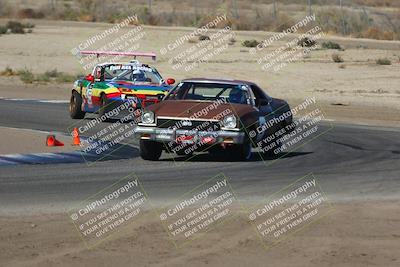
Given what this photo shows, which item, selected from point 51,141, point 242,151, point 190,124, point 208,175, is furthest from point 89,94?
point 208,175

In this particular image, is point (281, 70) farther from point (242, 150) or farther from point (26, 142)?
point (242, 150)

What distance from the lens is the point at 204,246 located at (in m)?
10.9

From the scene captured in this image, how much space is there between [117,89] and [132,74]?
924 millimetres

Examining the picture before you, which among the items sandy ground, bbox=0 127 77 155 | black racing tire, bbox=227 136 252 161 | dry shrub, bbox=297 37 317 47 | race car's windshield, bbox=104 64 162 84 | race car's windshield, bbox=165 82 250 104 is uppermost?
race car's windshield, bbox=165 82 250 104

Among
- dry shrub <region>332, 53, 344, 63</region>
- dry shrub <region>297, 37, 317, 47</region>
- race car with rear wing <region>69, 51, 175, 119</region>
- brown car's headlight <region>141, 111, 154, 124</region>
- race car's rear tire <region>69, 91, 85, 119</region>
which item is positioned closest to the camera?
brown car's headlight <region>141, 111, 154, 124</region>

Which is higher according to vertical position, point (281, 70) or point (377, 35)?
point (281, 70)

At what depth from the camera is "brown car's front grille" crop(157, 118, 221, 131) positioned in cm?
1709

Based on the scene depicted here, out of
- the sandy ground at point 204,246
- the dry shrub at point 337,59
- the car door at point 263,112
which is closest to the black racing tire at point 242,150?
the car door at point 263,112

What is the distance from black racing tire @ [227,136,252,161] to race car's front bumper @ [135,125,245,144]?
1.03ft

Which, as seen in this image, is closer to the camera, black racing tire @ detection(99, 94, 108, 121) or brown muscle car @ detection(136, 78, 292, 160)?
brown muscle car @ detection(136, 78, 292, 160)

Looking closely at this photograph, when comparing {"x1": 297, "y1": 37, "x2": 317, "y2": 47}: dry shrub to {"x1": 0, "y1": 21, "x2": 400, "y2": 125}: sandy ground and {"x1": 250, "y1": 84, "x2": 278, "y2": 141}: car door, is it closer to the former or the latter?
{"x1": 0, "y1": 21, "x2": 400, "y2": 125}: sandy ground

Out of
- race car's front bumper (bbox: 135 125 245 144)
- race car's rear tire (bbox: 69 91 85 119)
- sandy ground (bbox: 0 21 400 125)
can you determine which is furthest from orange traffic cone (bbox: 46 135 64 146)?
sandy ground (bbox: 0 21 400 125)

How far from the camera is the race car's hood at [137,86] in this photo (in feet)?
76.7

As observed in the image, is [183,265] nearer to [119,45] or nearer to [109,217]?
[109,217]
